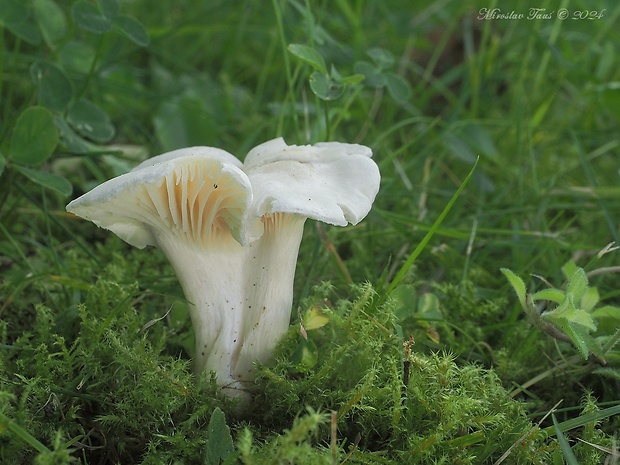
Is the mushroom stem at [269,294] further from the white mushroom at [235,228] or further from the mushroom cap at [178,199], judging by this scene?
the mushroom cap at [178,199]

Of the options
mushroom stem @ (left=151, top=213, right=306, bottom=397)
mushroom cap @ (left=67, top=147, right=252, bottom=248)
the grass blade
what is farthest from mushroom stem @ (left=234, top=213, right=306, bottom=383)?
the grass blade

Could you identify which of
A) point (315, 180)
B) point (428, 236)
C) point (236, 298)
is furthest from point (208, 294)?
point (428, 236)

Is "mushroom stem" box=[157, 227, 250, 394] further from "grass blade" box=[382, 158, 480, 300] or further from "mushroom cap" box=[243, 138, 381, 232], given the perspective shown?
"grass blade" box=[382, 158, 480, 300]

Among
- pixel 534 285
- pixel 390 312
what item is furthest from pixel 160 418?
pixel 534 285

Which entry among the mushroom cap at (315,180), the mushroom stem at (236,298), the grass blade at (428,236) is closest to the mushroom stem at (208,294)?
the mushroom stem at (236,298)

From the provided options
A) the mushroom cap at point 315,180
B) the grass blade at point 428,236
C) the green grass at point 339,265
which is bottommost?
the green grass at point 339,265

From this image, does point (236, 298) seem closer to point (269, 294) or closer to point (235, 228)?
point (269, 294)
